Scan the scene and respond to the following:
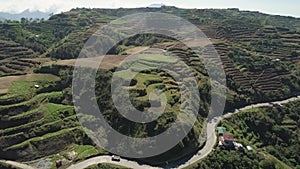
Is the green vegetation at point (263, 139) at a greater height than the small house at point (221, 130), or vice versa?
the small house at point (221, 130)

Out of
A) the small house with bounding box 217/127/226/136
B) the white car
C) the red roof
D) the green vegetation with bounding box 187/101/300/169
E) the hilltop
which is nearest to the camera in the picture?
the white car

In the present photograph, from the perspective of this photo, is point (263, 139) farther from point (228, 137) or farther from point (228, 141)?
point (228, 141)

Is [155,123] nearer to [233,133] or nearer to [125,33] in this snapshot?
[233,133]

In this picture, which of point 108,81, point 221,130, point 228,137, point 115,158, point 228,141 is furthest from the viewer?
point 108,81

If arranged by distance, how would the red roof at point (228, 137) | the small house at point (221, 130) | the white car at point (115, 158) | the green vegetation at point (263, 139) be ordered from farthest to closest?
1. the small house at point (221, 130)
2. the red roof at point (228, 137)
3. the green vegetation at point (263, 139)
4. the white car at point (115, 158)

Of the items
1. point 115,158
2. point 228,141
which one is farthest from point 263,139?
point 115,158

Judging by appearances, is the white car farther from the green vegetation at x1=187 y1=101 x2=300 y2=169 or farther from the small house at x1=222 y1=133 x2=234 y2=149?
the small house at x1=222 y1=133 x2=234 y2=149

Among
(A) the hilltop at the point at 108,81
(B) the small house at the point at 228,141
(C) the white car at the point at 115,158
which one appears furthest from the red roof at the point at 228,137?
(C) the white car at the point at 115,158

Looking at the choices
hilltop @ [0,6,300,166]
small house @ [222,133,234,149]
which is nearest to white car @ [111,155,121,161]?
hilltop @ [0,6,300,166]

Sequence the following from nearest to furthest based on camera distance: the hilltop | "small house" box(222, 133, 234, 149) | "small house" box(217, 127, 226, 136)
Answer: the hilltop, "small house" box(222, 133, 234, 149), "small house" box(217, 127, 226, 136)

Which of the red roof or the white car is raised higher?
the red roof

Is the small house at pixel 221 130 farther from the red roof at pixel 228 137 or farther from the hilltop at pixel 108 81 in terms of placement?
the hilltop at pixel 108 81
